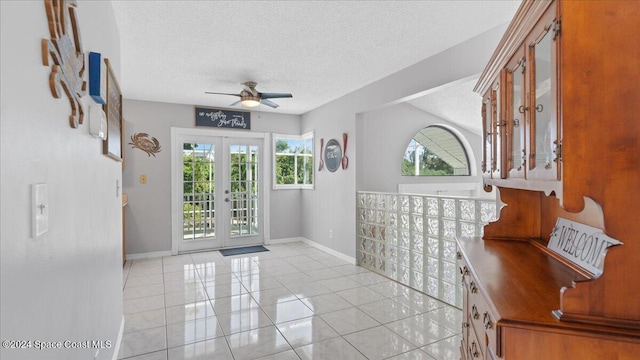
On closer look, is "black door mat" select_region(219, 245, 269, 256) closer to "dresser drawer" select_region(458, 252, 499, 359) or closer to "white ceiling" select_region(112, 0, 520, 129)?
"white ceiling" select_region(112, 0, 520, 129)

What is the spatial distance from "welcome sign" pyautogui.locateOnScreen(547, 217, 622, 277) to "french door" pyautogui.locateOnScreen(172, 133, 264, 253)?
500cm

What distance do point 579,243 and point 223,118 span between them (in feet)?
17.5

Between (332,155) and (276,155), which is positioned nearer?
(332,155)

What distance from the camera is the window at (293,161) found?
20.5 feet

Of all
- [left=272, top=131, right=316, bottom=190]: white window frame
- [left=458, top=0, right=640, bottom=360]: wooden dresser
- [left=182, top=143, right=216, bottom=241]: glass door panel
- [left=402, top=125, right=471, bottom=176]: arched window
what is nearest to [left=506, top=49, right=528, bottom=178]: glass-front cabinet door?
[left=458, top=0, right=640, bottom=360]: wooden dresser

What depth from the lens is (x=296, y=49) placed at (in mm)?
3186

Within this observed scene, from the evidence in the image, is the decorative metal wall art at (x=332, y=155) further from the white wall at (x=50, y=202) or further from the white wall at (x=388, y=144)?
the white wall at (x=50, y=202)

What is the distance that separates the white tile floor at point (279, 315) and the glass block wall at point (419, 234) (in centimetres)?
17

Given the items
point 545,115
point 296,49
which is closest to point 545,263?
point 545,115

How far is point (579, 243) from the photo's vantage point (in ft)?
4.89

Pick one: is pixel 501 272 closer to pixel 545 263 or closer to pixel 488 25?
pixel 545 263

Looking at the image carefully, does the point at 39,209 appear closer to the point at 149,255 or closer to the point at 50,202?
the point at 50,202

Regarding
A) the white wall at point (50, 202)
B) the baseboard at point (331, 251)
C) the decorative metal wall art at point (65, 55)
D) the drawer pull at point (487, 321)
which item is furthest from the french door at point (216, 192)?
the drawer pull at point (487, 321)

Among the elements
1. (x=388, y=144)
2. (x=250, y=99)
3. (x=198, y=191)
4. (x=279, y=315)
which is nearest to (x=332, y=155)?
(x=388, y=144)
